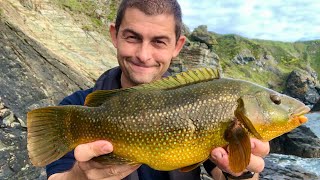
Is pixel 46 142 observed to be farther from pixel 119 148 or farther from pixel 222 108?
pixel 222 108

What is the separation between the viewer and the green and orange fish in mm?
3131

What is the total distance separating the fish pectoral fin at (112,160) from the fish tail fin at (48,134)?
0.99 ft

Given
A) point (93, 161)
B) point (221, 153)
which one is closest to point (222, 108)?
point (221, 153)

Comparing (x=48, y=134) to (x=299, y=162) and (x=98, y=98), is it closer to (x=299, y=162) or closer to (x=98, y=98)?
(x=98, y=98)

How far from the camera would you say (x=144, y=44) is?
4168 millimetres

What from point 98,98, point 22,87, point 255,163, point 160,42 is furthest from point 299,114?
point 22,87

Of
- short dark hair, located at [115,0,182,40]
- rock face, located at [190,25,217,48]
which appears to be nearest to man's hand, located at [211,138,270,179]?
short dark hair, located at [115,0,182,40]

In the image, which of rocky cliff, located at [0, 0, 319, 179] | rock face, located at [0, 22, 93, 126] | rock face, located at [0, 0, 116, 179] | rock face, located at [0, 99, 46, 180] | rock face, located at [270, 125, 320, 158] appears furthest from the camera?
rock face, located at [270, 125, 320, 158]

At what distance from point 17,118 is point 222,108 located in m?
7.25

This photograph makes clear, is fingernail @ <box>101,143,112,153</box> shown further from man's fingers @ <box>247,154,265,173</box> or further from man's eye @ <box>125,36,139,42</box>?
man's eye @ <box>125,36,139,42</box>

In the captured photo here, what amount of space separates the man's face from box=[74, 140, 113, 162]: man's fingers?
1.39m

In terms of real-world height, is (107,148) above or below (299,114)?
below

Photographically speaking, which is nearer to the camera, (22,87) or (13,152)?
(13,152)

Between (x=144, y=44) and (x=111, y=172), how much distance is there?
5.11 feet
